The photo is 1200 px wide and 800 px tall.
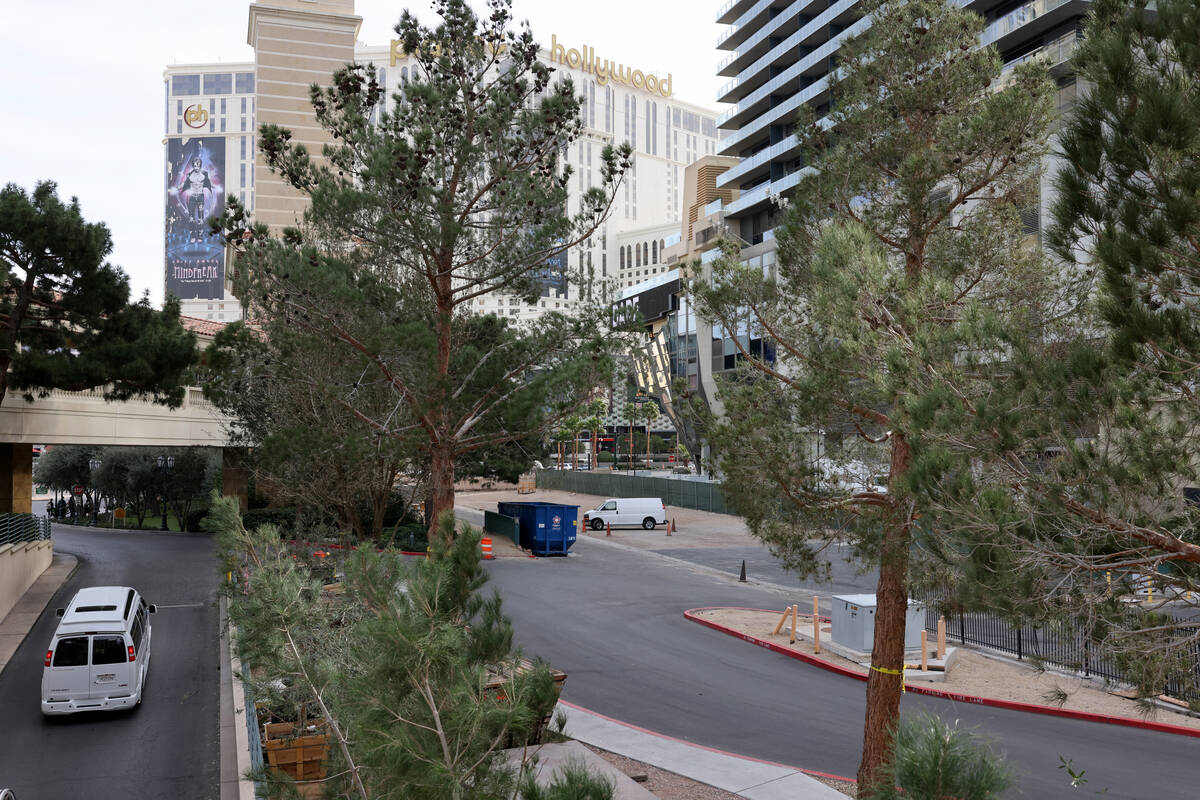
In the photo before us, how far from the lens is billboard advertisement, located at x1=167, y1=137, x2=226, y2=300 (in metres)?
146

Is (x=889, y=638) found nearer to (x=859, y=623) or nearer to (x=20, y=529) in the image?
(x=859, y=623)

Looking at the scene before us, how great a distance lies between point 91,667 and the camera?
46.3 ft

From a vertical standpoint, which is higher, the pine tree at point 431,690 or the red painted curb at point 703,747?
the pine tree at point 431,690

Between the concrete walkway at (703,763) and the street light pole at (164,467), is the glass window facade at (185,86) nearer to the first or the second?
the street light pole at (164,467)

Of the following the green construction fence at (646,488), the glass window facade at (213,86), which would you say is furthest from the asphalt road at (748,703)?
the glass window facade at (213,86)

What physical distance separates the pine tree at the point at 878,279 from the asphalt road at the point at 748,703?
2.46 m

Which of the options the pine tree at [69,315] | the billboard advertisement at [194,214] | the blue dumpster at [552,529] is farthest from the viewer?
the billboard advertisement at [194,214]

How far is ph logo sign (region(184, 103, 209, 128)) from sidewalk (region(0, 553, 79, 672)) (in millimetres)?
154593

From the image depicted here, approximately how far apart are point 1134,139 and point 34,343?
78.8ft

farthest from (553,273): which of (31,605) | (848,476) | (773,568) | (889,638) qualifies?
(773,568)

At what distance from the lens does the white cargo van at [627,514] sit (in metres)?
43.2

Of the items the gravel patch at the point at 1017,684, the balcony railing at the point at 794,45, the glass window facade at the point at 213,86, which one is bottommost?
the gravel patch at the point at 1017,684

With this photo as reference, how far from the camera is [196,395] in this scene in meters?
34.4

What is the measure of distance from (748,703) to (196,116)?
17794 cm
